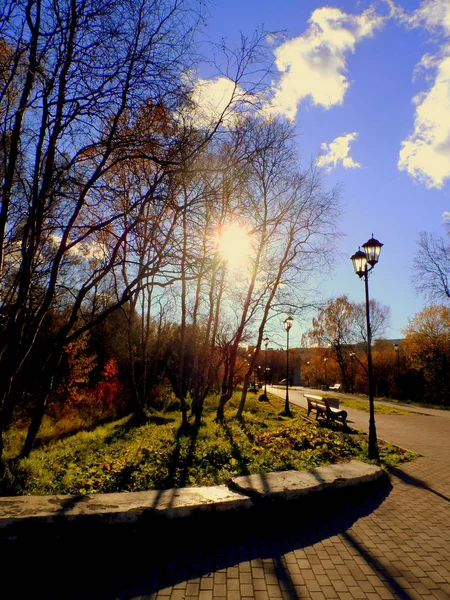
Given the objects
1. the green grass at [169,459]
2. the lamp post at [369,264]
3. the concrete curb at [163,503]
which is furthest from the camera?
the lamp post at [369,264]

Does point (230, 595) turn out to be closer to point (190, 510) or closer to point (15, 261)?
point (190, 510)

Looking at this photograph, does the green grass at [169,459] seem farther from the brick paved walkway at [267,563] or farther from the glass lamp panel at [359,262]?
the glass lamp panel at [359,262]

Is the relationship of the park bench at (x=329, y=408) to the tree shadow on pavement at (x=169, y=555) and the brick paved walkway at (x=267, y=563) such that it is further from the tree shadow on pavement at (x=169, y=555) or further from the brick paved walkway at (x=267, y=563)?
the tree shadow on pavement at (x=169, y=555)

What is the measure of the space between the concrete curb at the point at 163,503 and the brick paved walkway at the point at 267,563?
0.17 m

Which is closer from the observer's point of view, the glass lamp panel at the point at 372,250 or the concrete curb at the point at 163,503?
the concrete curb at the point at 163,503

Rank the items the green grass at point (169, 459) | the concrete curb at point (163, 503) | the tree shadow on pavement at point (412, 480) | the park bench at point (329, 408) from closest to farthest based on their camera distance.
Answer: the concrete curb at point (163, 503) < the green grass at point (169, 459) < the tree shadow on pavement at point (412, 480) < the park bench at point (329, 408)

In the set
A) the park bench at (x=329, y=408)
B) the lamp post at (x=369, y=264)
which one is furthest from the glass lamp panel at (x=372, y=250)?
the park bench at (x=329, y=408)

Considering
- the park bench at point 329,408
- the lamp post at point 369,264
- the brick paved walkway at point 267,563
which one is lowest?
the brick paved walkway at point 267,563

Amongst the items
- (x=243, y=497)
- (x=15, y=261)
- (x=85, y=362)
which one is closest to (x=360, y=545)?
(x=243, y=497)

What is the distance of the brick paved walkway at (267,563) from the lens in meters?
2.94

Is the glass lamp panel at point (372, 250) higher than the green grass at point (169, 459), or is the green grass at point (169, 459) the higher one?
the glass lamp panel at point (372, 250)

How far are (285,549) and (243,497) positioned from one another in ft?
2.20

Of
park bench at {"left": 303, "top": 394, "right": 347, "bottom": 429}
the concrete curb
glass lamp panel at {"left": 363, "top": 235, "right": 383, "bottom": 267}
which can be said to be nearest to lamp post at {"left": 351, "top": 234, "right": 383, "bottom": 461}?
glass lamp panel at {"left": 363, "top": 235, "right": 383, "bottom": 267}

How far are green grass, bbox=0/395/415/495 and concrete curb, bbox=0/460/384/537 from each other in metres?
1.12
